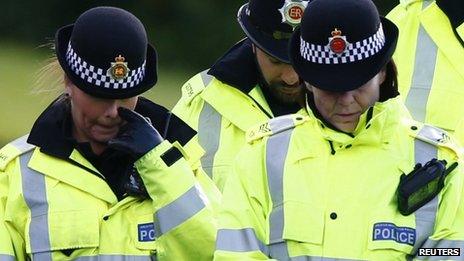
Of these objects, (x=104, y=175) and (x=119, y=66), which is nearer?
(x=119, y=66)

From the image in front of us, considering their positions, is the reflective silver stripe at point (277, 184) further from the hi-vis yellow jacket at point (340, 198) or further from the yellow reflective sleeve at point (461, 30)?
the yellow reflective sleeve at point (461, 30)

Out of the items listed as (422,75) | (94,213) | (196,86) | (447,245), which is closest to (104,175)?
(94,213)

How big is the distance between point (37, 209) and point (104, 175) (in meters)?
0.28

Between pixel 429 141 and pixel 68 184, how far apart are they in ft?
4.37

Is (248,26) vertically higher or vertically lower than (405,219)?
higher

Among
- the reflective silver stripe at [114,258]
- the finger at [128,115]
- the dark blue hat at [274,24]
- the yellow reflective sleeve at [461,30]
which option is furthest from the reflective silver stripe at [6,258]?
the yellow reflective sleeve at [461,30]

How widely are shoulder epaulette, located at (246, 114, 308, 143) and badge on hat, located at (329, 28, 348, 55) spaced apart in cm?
29

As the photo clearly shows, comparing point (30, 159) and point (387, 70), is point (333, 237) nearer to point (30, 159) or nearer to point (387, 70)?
point (387, 70)

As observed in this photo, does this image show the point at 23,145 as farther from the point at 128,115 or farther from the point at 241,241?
the point at 241,241

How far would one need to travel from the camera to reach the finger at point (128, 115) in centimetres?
673

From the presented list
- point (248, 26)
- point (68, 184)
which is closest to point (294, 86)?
point (248, 26)

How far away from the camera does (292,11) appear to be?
7.47 meters

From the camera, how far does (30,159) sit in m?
6.84

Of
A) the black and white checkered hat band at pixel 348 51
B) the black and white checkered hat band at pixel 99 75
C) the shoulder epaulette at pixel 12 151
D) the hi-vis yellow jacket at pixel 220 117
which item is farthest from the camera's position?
the hi-vis yellow jacket at pixel 220 117
